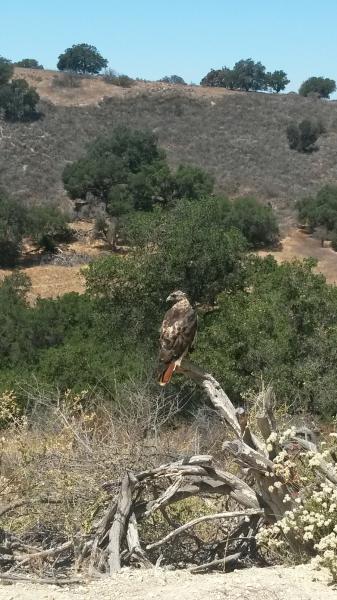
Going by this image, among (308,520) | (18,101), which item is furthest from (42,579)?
(18,101)

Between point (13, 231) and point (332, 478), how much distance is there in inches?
1234

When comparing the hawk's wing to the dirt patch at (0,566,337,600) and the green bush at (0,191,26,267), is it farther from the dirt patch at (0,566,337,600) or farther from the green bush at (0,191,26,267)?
the green bush at (0,191,26,267)

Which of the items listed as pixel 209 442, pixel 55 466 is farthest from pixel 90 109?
pixel 55 466

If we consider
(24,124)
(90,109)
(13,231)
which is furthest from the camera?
(90,109)

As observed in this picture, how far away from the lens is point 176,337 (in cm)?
707

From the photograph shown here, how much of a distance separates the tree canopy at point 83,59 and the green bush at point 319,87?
714 inches

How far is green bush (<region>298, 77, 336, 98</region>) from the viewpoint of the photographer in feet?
239

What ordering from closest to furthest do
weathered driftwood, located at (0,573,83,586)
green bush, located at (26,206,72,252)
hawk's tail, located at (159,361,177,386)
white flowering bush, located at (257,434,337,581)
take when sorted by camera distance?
white flowering bush, located at (257,434,337,581) < weathered driftwood, located at (0,573,83,586) < hawk's tail, located at (159,361,177,386) < green bush, located at (26,206,72,252)

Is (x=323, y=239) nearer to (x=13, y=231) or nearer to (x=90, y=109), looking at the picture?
(x=13, y=231)

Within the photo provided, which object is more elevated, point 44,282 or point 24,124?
point 24,124

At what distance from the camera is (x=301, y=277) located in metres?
17.1

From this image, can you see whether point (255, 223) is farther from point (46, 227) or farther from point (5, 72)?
point (5, 72)

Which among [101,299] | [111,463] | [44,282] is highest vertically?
[111,463]

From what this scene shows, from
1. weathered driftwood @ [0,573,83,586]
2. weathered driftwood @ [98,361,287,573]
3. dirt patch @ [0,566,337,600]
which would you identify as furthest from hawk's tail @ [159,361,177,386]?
weathered driftwood @ [0,573,83,586]
